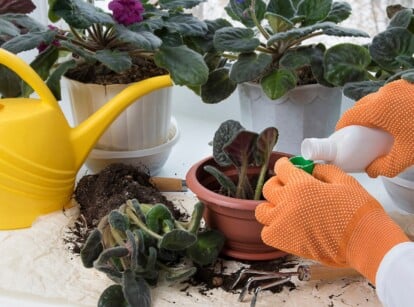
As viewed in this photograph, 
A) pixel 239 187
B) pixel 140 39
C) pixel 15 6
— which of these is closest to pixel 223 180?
pixel 239 187

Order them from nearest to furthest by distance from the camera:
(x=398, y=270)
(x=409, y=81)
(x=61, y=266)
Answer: (x=398, y=270) < (x=409, y=81) < (x=61, y=266)

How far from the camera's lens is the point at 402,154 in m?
0.56

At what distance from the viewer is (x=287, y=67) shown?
802mm

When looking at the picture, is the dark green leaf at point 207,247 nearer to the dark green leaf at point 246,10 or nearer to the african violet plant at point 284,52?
the african violet plant at point 284,52

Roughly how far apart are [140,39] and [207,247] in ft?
0.95

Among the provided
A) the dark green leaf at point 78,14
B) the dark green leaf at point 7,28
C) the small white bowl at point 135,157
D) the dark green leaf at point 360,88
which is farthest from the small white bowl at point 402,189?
the dark green leaf at point 7,28

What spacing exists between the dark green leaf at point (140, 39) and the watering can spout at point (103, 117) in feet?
0.23

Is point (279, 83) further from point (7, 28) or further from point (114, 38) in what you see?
point (7, 28)

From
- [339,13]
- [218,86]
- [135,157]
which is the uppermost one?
[339,13]

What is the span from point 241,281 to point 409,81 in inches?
11.2

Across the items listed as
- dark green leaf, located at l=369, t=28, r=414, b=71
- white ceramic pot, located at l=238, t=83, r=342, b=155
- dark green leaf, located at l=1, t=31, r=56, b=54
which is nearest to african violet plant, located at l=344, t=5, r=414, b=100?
dark green leaf, located at l=369, t=28, r=414, b=71

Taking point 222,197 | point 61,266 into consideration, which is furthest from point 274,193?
point 61,266

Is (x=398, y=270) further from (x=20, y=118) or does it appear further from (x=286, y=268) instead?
(x=20, y=118)

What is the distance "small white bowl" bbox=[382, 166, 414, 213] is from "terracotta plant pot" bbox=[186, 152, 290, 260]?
0.18m
